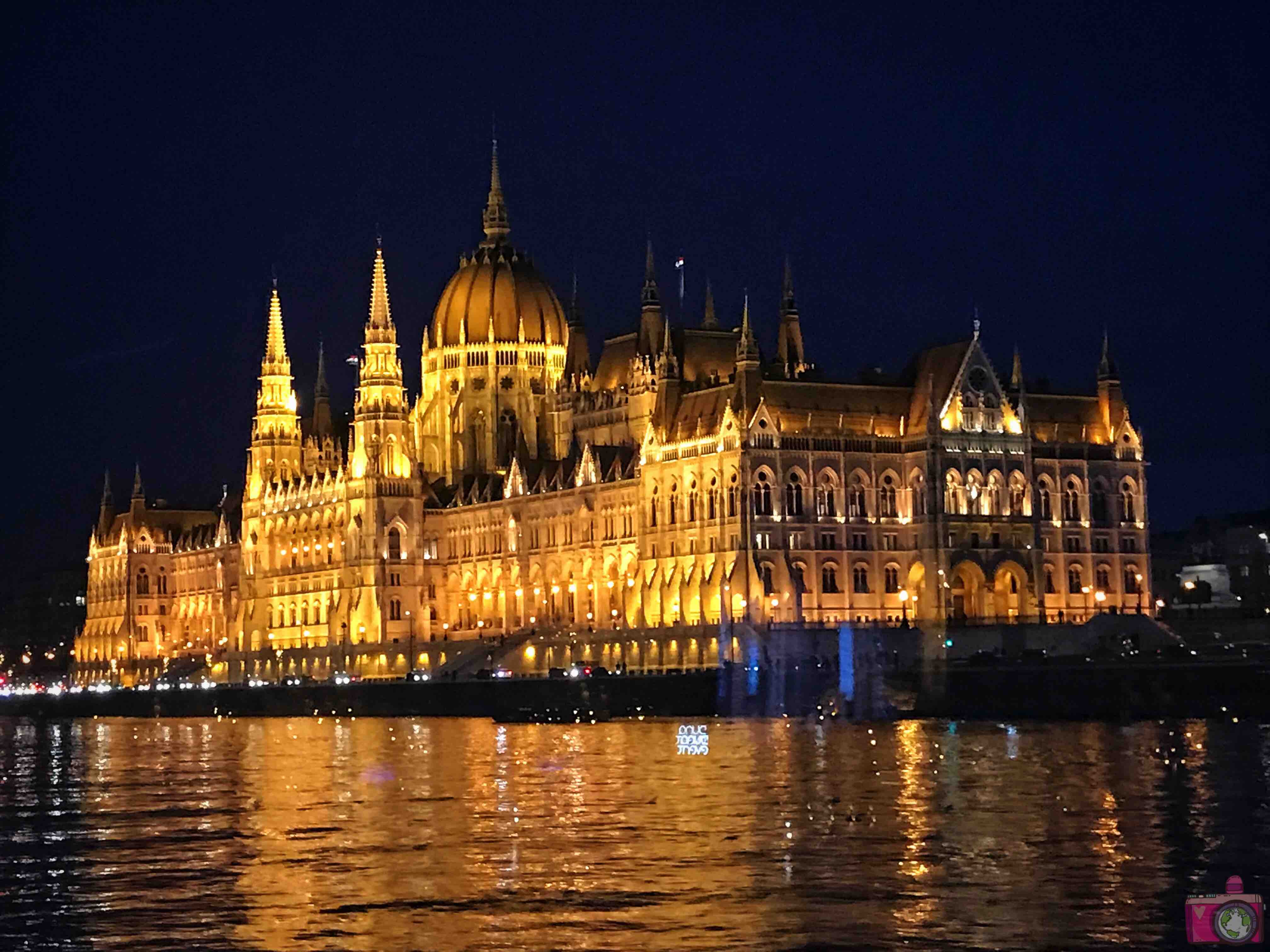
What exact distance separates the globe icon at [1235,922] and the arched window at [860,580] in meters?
108

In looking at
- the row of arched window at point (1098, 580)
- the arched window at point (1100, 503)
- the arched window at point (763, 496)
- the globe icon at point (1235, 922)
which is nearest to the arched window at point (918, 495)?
the row of arched window at point (1098, 580)

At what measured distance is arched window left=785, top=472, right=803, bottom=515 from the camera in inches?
6053

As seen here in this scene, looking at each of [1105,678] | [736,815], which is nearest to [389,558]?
[1105,678]

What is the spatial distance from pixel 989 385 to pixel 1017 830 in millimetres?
99384

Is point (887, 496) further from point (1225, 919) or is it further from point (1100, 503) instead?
point (1225, 919)

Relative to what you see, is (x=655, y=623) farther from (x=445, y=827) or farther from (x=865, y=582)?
(x=445, y=827)

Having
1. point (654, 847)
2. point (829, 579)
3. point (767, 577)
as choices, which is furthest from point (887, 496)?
point (654, 847)

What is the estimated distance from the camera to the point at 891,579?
157500 mm

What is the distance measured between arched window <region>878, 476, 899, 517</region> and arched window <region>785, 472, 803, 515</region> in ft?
19.6

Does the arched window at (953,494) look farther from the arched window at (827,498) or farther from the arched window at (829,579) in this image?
the arched window at (829,579)

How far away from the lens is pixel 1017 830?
2437 inches

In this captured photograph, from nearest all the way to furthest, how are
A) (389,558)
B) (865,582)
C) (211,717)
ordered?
(865,582), (211,717), (389,558)

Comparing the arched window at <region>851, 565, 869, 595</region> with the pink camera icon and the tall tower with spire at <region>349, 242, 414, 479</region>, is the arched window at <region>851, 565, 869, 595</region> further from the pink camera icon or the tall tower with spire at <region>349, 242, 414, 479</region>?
the pink camera icon

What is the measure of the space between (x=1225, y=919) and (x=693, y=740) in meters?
63.0
